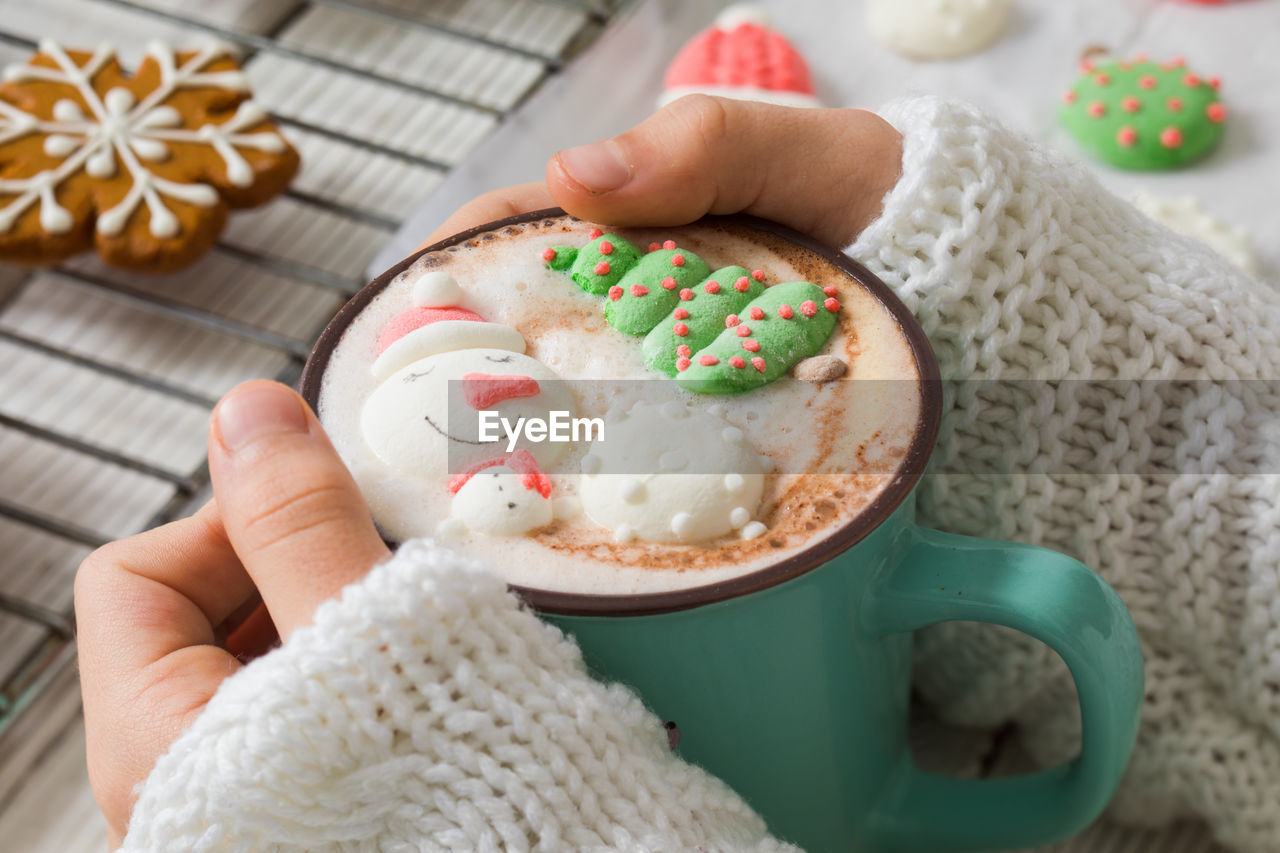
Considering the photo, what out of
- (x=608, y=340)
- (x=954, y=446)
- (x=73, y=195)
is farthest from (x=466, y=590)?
(x=73, y=195)

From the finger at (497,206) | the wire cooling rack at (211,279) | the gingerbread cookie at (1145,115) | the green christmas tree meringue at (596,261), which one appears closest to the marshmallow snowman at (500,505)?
the green christmas tree meringue at (596,261)

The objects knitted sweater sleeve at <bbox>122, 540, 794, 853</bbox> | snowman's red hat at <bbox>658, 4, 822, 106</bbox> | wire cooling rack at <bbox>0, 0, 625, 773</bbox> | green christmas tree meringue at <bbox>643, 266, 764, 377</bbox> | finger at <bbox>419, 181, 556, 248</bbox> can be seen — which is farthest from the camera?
snowman's red hat at <bbox>658, 4, 822, 106</bbox>

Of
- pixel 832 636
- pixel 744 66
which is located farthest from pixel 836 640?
pixel 744 66

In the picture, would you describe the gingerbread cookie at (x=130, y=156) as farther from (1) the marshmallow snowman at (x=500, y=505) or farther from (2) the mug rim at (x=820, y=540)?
(1) the marshmallow snowman at (x=500, y=505)

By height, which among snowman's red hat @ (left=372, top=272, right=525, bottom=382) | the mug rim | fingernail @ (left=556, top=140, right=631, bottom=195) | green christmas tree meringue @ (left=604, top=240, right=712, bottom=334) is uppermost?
fingernail @ (left=556, top=140, right=631, bottom=195)

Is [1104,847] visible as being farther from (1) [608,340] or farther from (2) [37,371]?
(2) [37,371]

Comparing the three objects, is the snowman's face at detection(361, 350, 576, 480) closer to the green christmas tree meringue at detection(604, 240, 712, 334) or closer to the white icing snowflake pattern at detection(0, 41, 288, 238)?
the green christmas tree meringue at detection(604, 240, 712, 334)

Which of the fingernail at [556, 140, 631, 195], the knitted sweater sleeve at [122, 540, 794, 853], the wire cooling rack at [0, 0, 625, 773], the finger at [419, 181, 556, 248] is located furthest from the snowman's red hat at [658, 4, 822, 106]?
the knitted sweater sleeve at [122, 540, 794, 853]
